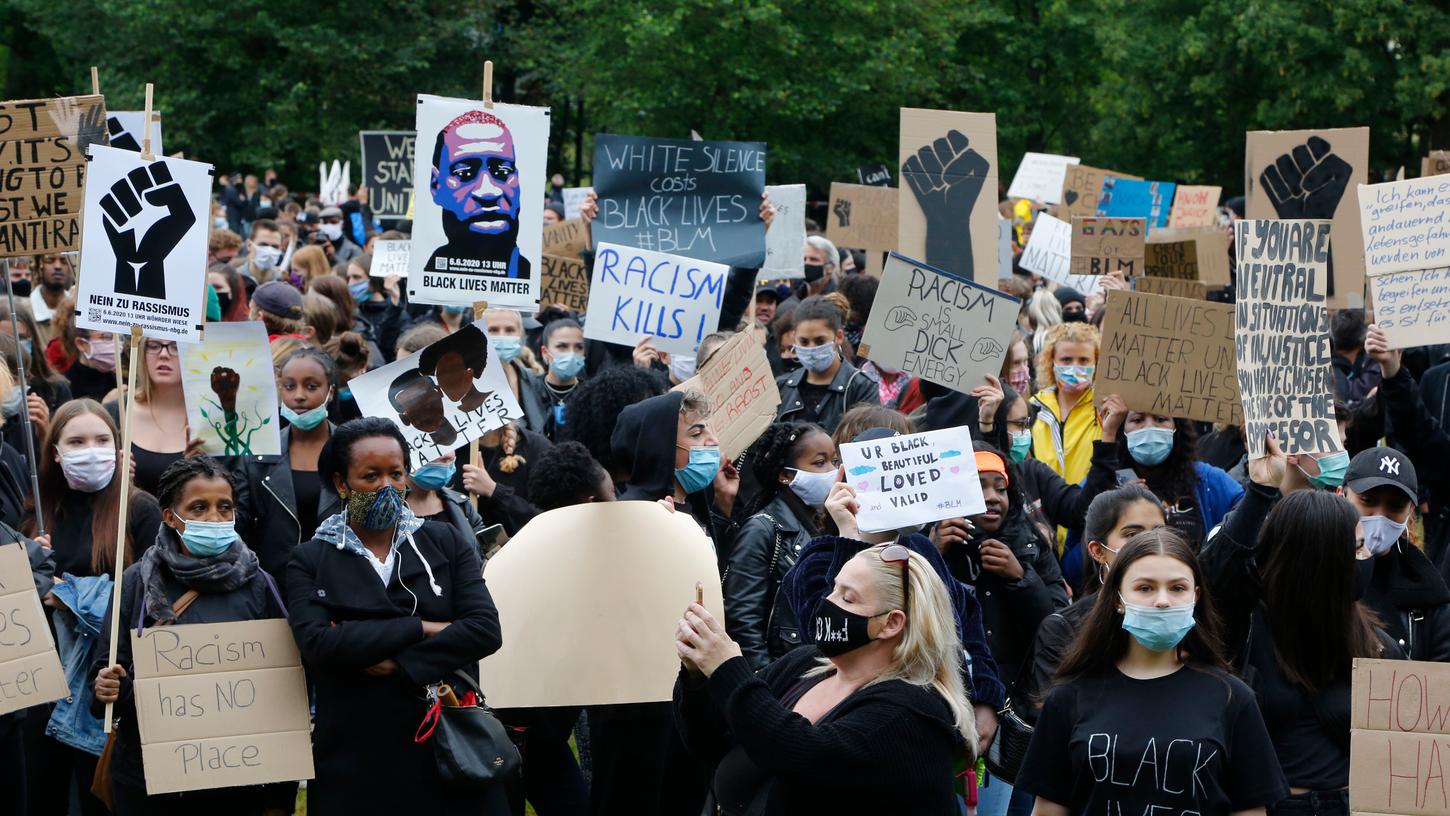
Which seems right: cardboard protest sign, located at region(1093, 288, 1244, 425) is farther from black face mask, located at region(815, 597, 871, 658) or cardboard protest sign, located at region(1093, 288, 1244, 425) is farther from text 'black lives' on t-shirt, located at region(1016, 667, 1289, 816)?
black face mask, located at region(815, 597, 871, 658)

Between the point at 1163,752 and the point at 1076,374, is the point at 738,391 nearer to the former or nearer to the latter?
the point at 1076,374

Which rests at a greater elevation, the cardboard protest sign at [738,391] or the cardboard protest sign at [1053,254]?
the cardboard protest sign at [1053,254]

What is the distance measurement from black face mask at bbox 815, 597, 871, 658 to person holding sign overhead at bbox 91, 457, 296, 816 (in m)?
2.13

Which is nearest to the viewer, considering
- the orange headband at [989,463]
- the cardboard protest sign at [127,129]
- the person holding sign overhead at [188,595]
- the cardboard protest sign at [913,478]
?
the cardboard protest sign at [913,478]

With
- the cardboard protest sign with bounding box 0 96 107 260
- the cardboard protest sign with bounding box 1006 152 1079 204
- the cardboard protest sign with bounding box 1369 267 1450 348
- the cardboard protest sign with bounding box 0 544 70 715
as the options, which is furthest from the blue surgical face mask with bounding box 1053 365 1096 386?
the cardboard protest sign with bounding box 1006 152 1079 204

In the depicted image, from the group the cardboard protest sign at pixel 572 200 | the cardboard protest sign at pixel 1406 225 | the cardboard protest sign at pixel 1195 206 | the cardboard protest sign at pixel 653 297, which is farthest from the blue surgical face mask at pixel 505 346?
the cardboard protest sign at pixel 1195 206

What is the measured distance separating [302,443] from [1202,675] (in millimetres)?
4127

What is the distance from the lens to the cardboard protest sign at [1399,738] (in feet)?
15.1

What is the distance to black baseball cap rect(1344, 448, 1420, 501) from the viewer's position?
18.9ft

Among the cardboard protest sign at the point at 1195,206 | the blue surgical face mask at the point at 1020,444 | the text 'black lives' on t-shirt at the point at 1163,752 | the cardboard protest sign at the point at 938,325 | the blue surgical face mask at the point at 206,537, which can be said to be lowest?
the text 'black lives' on t-shirt at the point at 1163,752

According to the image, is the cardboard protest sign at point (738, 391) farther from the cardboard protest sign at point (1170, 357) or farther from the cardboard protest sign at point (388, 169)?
the cardboard protest sign at point (388, 169)

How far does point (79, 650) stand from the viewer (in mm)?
6090

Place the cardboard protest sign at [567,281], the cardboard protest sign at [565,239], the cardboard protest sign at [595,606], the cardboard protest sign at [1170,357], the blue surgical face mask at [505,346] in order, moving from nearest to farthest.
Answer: the cardboard protest sign at [595,606] → the cardboard protest sign at [1170,357] → the blue surgical face mask at [505,346] → the cardboard protest sign at [567,281] → the cardboard protest sign at [565,239]

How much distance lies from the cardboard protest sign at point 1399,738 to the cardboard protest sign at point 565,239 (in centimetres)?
950
